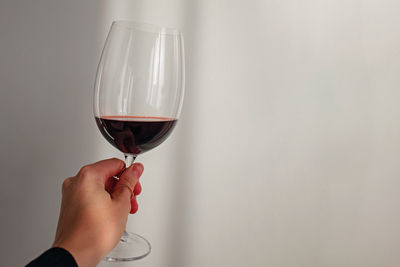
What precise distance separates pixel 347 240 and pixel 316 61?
1.52 ft

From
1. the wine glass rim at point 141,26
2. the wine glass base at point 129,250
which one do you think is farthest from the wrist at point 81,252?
the wine glass rim at point 141,26

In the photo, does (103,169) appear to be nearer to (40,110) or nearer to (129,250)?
(129,250)

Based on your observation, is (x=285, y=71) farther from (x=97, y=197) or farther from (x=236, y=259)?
(x=97, y=197)

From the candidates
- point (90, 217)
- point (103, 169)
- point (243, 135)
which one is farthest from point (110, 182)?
point (243, 135)

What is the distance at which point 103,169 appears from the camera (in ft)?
2.31

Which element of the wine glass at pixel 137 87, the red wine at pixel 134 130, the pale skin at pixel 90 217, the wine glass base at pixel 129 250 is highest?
the wine glass at pixel 137 87

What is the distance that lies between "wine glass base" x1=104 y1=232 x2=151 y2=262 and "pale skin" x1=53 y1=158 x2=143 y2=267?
10 centimetres

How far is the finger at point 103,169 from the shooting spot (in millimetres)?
670

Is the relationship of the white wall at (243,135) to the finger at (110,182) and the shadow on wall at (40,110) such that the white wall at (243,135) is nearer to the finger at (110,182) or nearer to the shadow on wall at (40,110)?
the shadow on wall at (40,110)

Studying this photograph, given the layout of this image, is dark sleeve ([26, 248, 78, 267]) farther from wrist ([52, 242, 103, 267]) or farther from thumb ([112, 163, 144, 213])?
thumb ([112, 163, 144, 213])

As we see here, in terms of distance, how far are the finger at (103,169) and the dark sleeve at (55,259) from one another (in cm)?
15

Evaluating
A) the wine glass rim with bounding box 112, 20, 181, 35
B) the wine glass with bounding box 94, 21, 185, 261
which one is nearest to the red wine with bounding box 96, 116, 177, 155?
the wine glass with bounding box 94, 21, 185, 261

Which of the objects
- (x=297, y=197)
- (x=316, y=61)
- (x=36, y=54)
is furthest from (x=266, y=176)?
(x=36, y=54)

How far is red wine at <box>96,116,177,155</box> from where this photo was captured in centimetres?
69
